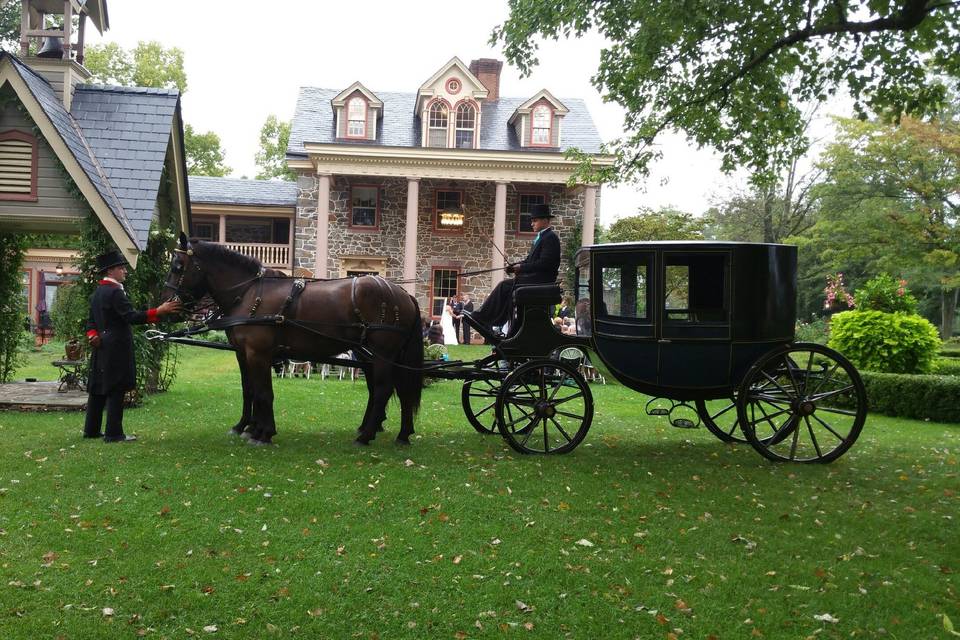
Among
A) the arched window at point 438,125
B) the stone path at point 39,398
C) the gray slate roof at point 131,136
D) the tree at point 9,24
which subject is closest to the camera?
the stone path at point 39,398

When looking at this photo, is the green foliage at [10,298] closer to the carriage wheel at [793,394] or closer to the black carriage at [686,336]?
the black carriage at [686,336]

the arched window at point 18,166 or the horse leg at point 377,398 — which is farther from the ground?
the arched window at point 18,166

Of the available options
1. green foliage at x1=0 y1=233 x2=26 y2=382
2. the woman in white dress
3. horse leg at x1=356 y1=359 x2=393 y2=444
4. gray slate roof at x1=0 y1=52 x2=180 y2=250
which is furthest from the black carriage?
the woman in white dress

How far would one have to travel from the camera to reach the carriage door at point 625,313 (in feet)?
24.3

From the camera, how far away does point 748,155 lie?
38.1 ft

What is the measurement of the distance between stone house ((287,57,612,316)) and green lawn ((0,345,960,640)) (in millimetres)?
18899

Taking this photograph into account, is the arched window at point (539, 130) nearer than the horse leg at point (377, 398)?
No

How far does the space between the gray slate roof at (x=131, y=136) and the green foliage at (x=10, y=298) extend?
272 centimetres

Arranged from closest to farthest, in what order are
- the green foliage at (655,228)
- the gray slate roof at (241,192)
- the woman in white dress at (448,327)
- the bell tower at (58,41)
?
the bell tower at (58,41) < the woman in white dress at (448,327) < the green foliage at (655,228) < the gray slate roof at (241,192)

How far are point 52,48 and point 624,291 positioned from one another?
10760 mm

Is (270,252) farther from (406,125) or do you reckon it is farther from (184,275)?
(184,275)

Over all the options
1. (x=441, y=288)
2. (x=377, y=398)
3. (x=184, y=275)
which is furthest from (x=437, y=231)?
(x=377, y=398)

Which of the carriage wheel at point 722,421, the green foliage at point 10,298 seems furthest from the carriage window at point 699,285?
the green foliage at point 10,298

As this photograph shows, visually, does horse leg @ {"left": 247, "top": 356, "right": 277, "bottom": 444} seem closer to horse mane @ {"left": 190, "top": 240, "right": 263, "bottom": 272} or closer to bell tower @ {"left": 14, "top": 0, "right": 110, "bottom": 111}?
horse mane @ {"left": 190, "top": 240, "right": 263, "bottom": 272}
